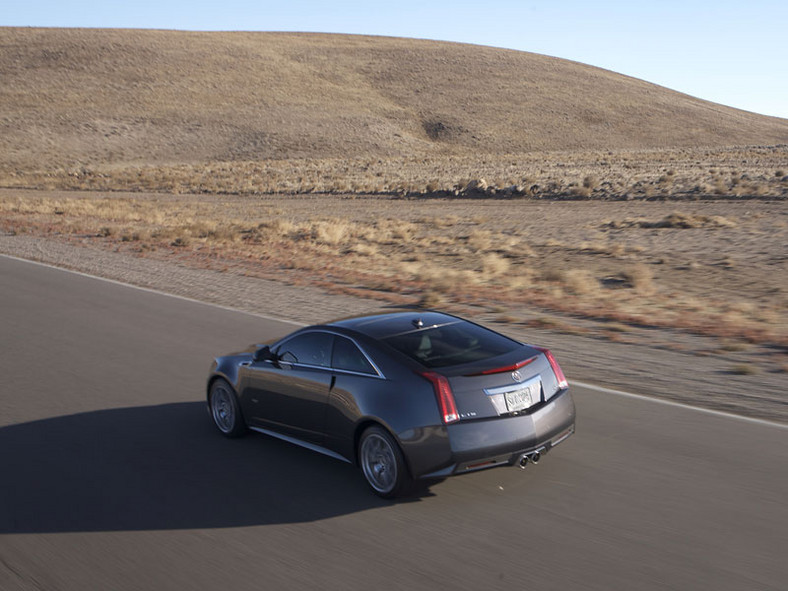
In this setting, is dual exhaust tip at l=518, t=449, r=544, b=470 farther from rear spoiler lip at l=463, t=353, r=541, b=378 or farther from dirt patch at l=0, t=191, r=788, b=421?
dirt patch at l=0, t=191, r=788, b=421

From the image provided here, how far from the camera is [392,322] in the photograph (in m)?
6.67

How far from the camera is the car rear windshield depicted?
602cm

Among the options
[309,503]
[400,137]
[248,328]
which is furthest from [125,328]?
[400,137]

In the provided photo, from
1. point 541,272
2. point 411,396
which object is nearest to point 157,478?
point 411,396

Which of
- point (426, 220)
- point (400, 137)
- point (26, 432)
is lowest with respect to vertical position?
point (26, 432)

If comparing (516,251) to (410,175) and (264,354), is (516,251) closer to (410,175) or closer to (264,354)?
(264,354)

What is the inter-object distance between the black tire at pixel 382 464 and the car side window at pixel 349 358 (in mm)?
472

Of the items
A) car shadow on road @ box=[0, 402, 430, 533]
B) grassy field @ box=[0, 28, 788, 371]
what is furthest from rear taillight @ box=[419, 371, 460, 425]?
grassy field @ box=[0, 28, 788, 371]

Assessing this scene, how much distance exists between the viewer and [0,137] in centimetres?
9006

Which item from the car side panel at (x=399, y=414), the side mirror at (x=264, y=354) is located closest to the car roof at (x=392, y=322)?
the car side panel at (x=399, y=414)

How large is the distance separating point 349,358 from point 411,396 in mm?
811

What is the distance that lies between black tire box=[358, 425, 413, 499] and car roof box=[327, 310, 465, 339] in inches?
31.8

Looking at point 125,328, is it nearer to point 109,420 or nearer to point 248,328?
point 248,328

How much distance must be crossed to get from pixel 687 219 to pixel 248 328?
59.6ft
